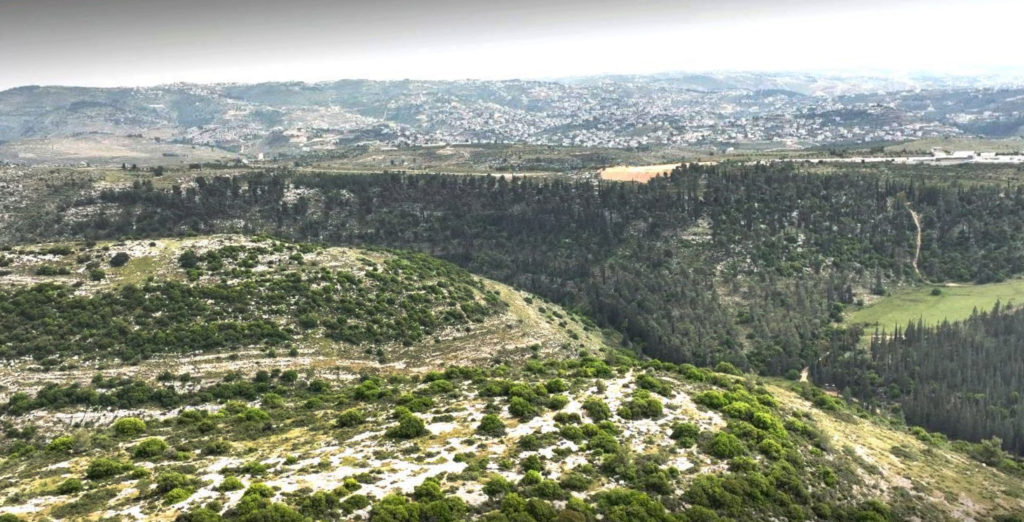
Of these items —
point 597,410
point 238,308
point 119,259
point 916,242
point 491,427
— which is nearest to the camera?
point 491,427

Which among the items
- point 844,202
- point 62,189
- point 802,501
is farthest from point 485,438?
point 62,189

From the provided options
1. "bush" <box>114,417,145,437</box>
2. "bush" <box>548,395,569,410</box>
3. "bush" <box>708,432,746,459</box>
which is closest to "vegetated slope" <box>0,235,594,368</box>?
"bush" <box>114,417,145,437</box>

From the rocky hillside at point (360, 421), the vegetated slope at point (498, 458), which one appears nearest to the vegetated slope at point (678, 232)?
the rocky hillside at point (360, 421)

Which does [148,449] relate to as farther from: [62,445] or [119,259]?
[119,259]

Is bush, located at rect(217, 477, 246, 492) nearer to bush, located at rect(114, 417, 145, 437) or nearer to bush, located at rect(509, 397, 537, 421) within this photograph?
bush, located at rect(114, 417, 145, 437)

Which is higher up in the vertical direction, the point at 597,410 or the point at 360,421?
the point at 360,421

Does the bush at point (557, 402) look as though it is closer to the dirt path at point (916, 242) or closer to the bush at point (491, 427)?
the bush at point (491, 427)

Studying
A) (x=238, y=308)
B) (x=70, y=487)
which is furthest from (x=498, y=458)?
(x=238, y=308)
